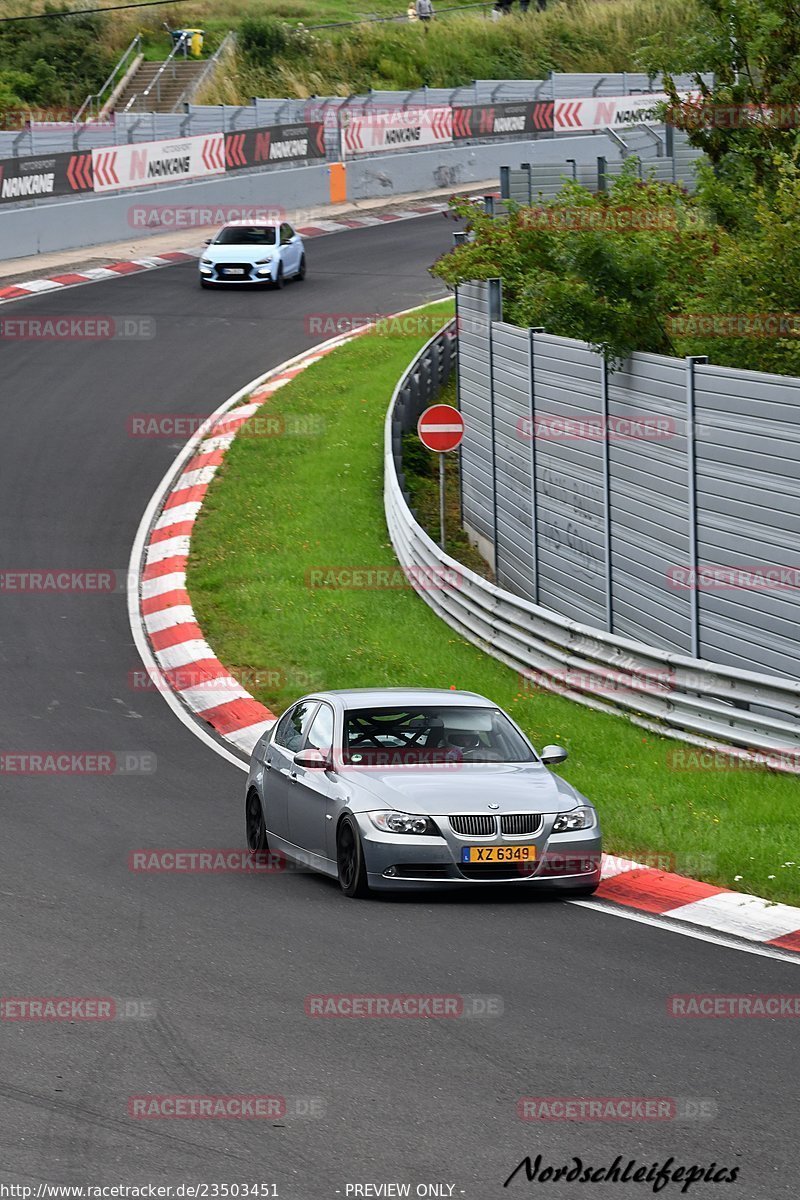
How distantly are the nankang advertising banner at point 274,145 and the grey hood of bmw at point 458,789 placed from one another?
3770cm

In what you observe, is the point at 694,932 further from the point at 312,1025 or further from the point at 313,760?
the point at 312,1025

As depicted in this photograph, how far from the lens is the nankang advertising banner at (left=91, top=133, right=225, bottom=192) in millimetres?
42719

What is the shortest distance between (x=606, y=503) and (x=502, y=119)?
1535 inches

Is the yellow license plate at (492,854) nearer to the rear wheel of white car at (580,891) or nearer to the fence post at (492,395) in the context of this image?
the rear wheel of white car at (580,891)

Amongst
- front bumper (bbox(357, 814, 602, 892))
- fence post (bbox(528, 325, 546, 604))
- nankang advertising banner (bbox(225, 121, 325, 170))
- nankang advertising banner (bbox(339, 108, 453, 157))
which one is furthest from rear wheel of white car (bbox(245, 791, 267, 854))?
nankang advertising banner (bbox(339, 108, 453, 157))

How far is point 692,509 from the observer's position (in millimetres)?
15523

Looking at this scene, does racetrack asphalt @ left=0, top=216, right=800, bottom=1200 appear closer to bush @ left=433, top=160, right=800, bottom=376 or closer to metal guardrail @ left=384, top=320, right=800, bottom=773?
metal guardrail @ left=384, top=320, right=800, bottom=773

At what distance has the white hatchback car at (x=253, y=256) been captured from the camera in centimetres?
3759

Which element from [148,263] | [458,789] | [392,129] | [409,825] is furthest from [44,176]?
[409,825]

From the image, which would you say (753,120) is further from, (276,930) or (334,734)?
(276,930)

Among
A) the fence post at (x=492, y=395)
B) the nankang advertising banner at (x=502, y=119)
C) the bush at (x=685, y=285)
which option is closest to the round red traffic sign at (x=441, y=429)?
the fence post at (x=492, y=395)

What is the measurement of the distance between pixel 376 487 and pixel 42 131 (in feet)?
78.4

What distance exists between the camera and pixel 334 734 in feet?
39.0

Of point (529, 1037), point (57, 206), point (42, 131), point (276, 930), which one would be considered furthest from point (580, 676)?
point (42, 131)
